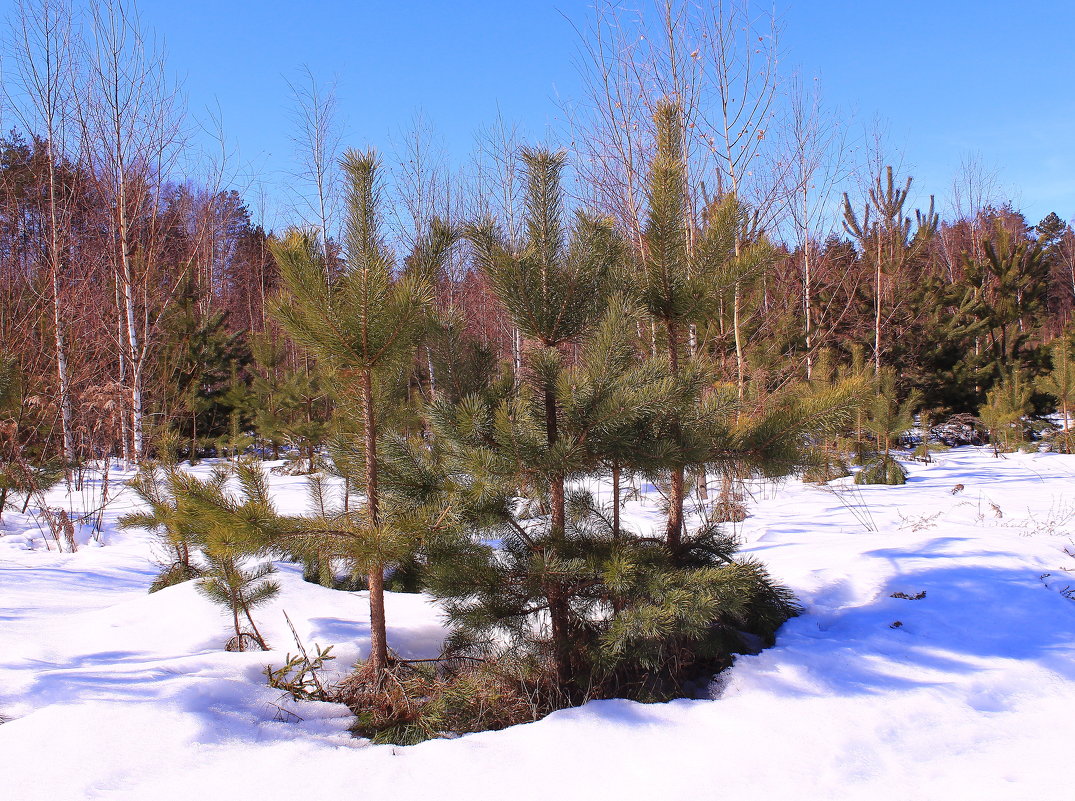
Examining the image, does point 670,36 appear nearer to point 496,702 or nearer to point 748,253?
point 748,253

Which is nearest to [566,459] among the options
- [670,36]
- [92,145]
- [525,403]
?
[525,403]

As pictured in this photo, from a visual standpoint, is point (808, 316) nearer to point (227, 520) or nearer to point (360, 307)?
point (360, 307)

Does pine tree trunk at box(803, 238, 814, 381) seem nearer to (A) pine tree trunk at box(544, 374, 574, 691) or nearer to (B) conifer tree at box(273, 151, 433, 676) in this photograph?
(A) pine tree trunk at box(544, 374, 574, 691)

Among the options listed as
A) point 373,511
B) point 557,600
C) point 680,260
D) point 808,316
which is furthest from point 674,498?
point 808,316

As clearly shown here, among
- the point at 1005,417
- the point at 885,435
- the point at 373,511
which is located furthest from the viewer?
the point at 1005,417

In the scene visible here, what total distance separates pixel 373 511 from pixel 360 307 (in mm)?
942

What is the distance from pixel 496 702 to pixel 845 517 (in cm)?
564

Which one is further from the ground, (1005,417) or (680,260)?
(680,260)

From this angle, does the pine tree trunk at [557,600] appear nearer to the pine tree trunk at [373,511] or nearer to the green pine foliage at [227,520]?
the pine tree trunk at [373,511]

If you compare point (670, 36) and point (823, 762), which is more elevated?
point (670, 36)

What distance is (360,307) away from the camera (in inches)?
109

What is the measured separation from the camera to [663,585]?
271 centimetres

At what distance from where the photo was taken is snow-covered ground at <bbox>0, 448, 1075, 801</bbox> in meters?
2.20

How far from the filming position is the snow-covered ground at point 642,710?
220 cm
